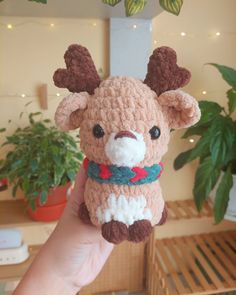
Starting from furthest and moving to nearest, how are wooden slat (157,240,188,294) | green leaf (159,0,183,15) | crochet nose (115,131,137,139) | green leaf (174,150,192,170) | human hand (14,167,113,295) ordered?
green leaf (174,150,192,170), wooden slat (157,240,188,294), green leaf (159,0,183,15), human hand (14,167,113,295), crochet nose (115,131,137,139)

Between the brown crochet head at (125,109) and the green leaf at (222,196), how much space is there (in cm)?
82

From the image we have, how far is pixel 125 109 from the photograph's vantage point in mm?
366

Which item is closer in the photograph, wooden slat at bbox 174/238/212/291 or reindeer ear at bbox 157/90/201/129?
reindeer ear at bbox 157/90/201/129

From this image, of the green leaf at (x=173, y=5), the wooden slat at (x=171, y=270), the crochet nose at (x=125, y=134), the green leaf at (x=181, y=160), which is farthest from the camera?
the green leaf at (x=181, y=160)

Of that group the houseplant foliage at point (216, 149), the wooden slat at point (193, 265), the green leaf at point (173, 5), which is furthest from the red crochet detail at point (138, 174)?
the wooden slat at point (193, 265)

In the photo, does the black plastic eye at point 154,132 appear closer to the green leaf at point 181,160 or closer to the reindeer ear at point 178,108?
the reindeer ear at point 178,108

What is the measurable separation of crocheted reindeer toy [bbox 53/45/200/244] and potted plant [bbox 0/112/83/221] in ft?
1.98

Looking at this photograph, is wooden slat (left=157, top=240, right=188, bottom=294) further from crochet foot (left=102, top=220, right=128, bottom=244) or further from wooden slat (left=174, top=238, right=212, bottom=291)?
crochet foot (left=102, top=220, right=128, bottom=244)

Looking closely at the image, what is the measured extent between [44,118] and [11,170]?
275mm

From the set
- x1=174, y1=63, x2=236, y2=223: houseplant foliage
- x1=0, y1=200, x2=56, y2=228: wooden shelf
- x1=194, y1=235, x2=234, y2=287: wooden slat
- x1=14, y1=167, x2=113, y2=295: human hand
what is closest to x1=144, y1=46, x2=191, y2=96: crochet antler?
x1=14, y1=167, x2=113, y2=295: human hand

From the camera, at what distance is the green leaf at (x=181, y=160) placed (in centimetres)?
124

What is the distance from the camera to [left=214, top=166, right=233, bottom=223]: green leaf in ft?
3.76

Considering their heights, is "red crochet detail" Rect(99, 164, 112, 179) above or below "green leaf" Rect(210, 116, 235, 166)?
above

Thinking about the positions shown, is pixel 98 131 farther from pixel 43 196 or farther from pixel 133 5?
pixel 43 196
